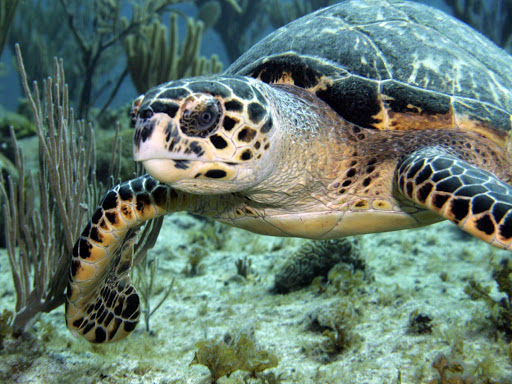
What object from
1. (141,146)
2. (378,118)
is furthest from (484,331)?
(141,146)

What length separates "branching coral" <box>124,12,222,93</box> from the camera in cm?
731

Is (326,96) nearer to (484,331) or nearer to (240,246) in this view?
(484,331)

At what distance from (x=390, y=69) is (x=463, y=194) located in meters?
1.17

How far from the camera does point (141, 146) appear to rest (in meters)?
1.47

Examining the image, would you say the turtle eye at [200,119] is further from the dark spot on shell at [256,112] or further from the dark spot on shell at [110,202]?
the dark spot on shell at [110,202]

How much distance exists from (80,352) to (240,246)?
113 inches

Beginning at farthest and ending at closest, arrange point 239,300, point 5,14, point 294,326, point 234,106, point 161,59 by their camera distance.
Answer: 1. point 161,59
2. point 5,14
3. point 239,300
4. point 294,326
5. point 234,106

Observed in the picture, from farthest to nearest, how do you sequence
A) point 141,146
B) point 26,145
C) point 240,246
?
point 26,145 → point 240,246 → point 141,146

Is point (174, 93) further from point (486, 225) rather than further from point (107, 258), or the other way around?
point (486, 225)

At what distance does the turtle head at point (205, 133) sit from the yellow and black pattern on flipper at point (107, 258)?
0.83 metres

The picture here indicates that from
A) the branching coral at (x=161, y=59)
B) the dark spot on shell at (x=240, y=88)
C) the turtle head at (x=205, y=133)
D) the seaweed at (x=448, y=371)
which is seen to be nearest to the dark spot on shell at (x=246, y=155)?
the turtle head at (x=205, y=133)

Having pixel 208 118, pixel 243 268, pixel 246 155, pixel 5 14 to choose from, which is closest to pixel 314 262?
pixel 243 268

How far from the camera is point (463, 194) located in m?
1.75

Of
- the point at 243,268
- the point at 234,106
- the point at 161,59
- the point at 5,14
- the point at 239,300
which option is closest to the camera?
the point at 234,106
